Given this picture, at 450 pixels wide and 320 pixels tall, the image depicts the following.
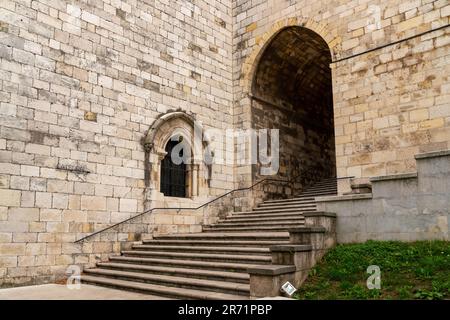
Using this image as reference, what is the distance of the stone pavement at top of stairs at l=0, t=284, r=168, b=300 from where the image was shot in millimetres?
6383

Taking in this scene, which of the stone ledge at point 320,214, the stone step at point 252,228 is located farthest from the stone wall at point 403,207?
the stone step at point 252,228

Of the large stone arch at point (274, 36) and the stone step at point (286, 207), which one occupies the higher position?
the large stone arch at point (274, 36)

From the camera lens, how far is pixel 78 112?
9.02m

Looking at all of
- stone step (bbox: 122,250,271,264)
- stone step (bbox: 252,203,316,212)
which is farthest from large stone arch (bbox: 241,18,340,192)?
stone step (bbox: 122,250,271,264)

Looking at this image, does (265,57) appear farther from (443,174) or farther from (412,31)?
(443,174)

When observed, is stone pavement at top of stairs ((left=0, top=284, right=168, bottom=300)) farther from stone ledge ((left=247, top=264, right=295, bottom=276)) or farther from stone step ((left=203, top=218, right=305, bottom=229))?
stone step ((left=203, top=218, right=305, bottom=229))

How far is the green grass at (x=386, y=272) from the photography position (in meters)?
5.27

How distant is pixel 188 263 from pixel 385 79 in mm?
6309

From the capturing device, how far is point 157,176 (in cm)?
1040

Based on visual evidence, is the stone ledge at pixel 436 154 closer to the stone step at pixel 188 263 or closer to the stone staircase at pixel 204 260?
the stone staircase at pixel 204 260

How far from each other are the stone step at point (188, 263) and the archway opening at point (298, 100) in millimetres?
4949

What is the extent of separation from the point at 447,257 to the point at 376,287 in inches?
44.8

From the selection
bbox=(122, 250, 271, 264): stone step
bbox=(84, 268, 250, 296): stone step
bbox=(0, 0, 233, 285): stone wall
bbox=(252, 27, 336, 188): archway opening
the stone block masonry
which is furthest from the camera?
bbox=(252, 27, 336, 188): archway opening
